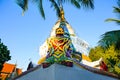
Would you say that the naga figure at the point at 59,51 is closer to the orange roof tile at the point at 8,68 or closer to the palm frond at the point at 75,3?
the palm frond at the point at 75,3

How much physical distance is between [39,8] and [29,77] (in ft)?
14.6

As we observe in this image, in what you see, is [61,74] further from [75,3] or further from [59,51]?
[75,3]

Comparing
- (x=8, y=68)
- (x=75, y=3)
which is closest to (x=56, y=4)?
(x=75, y=3)

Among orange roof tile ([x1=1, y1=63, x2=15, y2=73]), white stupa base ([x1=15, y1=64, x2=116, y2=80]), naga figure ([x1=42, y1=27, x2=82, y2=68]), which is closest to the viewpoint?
white stupa base ([x1=15, y1=64, x2=116, y2=80])

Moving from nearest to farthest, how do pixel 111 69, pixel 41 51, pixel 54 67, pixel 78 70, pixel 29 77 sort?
pixel 54 67
pixel 78 70
pixel 29 77
pixel 41 51
pixel 111 69

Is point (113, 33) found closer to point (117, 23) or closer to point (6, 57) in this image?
point (117, 23)

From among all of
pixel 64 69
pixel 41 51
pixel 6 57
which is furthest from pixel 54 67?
pixel 6 57

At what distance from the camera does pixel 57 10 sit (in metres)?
18.5

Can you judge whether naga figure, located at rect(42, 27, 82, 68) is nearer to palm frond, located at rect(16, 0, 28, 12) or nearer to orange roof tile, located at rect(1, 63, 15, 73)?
palm frond, located at rect(16, 0, 28, 12)

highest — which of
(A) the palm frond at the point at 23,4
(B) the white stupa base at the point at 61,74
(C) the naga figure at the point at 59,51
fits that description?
(A) the palm frond at the point at 23,4

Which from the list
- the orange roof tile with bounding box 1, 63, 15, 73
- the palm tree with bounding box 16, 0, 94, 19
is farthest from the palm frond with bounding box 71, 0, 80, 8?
the orange roof tile with bounding box 1, 63, 15, 73

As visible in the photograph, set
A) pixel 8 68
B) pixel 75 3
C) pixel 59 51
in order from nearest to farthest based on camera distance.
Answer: pixel 59 51, pixel 75 3, pixel 8 68

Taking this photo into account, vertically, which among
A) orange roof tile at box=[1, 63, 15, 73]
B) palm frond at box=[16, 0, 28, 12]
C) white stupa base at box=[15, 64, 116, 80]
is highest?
palm frond at box=[16, 0, 28, 12]

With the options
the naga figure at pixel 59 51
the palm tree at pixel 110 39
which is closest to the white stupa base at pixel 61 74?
the naga figure at pixel 59 51
